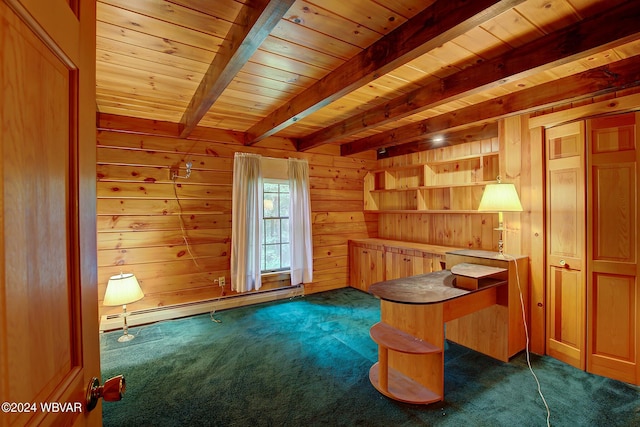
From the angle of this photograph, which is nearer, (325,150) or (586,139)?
(586,139)

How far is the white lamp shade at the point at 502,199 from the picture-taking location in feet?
8.13

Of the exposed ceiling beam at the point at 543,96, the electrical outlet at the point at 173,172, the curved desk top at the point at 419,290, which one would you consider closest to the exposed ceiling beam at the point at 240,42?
the electrical outlet at the point at 173,172

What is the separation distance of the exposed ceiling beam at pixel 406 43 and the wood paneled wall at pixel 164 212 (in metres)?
1.77

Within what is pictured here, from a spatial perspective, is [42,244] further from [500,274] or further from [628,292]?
[628,292]

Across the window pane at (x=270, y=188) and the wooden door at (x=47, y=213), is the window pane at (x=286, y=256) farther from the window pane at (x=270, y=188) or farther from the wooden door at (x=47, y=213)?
the wooden door at (x=47, y=213)

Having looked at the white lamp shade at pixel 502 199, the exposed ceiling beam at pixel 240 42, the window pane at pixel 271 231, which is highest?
the exposed ceiling beam at pixel 240 42

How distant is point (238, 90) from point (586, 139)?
2.93 meters

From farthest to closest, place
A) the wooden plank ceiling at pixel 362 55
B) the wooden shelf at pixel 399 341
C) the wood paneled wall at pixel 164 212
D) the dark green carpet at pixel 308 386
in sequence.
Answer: the wood paneled wall at pixel 164 212, the wooden shelf at pixel 399 341, the dark green carpet at pixel 308 386, the wooden plank ceiling at pixel 362 55

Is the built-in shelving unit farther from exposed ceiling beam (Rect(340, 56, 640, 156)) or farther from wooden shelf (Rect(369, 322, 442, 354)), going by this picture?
wooden shelf (Rect(369, 322, 442, 354))

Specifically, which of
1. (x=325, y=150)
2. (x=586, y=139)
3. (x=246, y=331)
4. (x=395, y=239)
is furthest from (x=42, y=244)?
(x=395, y=239)

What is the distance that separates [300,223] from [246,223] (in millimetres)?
795

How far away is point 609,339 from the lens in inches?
92.4

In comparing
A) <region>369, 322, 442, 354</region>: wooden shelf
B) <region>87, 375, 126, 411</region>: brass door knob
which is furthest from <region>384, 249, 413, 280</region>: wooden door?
<region>87, 375, 126, 411</region>: brass door knob

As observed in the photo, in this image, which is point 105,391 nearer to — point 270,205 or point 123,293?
point 123,293
